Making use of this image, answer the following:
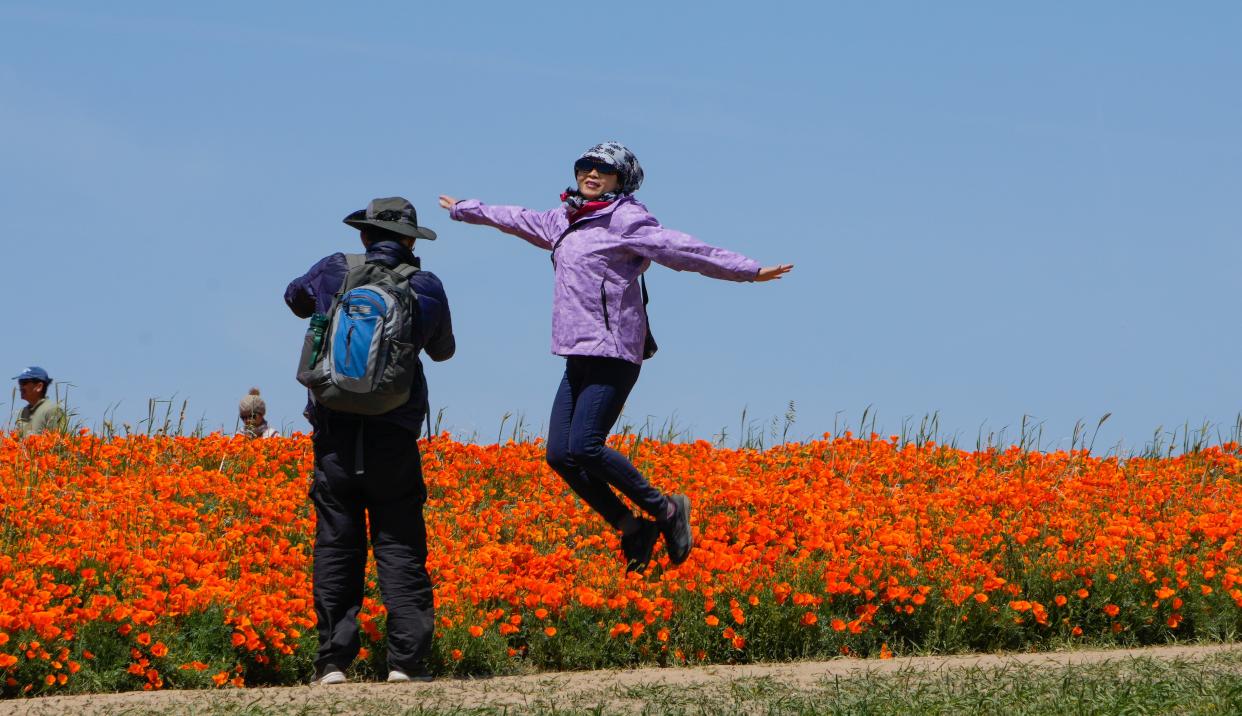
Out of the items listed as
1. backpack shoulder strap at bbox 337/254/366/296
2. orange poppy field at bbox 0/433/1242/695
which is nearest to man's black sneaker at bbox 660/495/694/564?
orange poppy field at bbox 0/433/1242/695

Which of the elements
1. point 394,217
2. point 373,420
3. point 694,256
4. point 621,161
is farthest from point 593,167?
point 373,420

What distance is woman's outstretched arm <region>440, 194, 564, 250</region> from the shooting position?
27.1 feet

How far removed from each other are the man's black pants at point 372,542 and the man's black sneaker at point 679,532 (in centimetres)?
147

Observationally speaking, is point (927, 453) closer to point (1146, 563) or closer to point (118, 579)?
point (1146, 563)

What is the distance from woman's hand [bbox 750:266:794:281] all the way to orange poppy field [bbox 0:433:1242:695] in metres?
1.91

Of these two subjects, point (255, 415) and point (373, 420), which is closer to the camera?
point (373, 420)

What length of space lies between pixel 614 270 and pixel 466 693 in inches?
92.1

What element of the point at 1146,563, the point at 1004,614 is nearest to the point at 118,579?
the point at 1004,614

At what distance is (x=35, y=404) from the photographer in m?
14.6

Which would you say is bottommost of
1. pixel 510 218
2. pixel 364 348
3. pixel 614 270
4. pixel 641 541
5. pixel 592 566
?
pixel 592 566

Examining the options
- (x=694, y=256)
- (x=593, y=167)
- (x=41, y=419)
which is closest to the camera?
(x=694, y=256)

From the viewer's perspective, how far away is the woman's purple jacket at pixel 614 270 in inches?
304

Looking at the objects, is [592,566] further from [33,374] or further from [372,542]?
[33,374]

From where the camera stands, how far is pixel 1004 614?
8.85m
